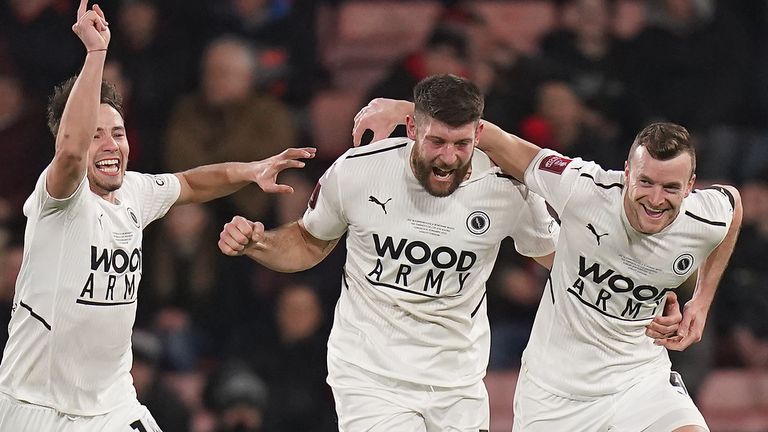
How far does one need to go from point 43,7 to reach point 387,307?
482cm

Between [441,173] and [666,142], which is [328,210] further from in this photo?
[666,142]

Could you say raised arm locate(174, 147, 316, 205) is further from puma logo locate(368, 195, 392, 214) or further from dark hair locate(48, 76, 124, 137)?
dark hair locate(48, 76, 124, 137)

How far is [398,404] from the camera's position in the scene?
5383 mm

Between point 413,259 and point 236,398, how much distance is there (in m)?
2.88

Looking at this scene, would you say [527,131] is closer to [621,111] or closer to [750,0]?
[621,111]

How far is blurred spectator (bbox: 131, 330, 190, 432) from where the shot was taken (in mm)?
7699

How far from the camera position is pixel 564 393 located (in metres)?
5.55

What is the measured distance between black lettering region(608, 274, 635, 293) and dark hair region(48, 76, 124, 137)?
80.0 inches

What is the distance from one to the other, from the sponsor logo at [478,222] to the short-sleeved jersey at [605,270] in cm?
23

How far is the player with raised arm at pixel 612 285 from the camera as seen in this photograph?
5375 millimetres

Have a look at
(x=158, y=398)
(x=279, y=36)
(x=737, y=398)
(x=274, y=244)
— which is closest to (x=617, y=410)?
(x=274, y=244)

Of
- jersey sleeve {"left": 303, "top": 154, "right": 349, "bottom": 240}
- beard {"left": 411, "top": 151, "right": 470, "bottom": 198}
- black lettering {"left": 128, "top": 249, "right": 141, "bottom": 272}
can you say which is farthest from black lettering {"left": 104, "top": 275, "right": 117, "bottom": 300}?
beard {"left": 411, "top": 151, "right": 470, "bottom": 198}

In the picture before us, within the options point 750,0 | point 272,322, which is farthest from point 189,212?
point 750,0

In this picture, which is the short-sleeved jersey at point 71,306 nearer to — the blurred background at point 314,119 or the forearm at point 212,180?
the forearm at point 212,180
